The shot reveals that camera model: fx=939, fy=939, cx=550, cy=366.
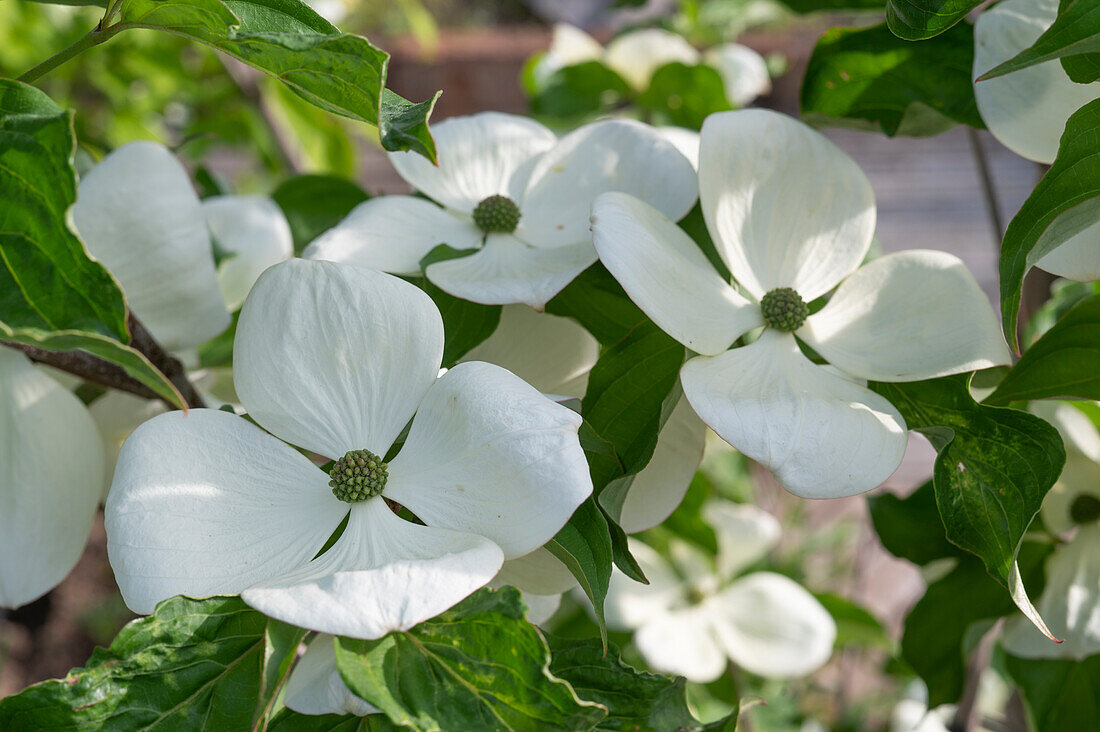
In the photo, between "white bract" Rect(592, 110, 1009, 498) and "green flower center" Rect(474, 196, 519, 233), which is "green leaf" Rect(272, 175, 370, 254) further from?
"white bract" Rect(592, 110, 1009, 498)

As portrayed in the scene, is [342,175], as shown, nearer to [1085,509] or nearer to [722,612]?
[722,612]

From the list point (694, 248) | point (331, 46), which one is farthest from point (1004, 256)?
point (331, 46)

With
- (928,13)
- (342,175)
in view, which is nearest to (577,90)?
(342,175)

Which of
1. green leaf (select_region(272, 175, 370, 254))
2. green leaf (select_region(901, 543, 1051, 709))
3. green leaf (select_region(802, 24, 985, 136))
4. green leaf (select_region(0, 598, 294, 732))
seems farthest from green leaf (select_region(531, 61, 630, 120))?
green leaf (select_region(0, 598, 294, 732))

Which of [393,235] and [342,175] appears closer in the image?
[393,235]

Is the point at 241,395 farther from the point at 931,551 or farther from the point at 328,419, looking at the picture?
the point at 931,551

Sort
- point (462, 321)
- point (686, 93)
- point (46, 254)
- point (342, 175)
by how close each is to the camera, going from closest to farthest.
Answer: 1. point (46, 254)
2. point (462, 321)
3. point (686, 93)
4. point (342, 175)
